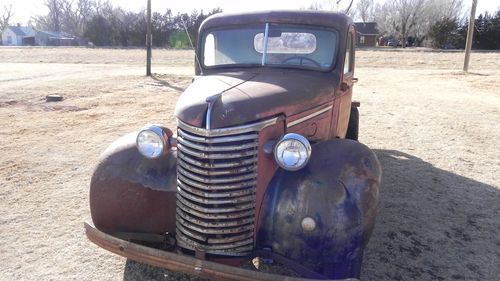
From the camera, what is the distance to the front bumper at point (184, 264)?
2.63 metres

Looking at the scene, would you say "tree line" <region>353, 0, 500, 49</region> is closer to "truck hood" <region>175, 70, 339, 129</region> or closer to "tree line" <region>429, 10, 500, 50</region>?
"tree line" <region>429, 10, 500, 50</region>

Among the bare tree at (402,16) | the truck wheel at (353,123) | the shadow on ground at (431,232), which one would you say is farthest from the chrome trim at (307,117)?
the bare tree at (402,16)

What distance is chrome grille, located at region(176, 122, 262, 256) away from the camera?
280cm

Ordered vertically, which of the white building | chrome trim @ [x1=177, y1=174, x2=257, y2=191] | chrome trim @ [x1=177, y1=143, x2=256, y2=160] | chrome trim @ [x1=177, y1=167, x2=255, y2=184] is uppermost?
the white building

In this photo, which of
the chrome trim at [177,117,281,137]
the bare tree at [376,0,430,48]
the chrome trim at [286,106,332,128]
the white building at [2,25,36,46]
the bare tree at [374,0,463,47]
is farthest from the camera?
the white building at [2,25,36,46]

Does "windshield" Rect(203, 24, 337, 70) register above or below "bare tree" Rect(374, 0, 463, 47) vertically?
below

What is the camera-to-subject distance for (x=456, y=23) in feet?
152

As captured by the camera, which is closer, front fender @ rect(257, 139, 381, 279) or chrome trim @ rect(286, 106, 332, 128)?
front fender @ rect(257, 139, 381, 279)

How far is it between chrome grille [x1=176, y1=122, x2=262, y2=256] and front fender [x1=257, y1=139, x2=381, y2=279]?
16 cm

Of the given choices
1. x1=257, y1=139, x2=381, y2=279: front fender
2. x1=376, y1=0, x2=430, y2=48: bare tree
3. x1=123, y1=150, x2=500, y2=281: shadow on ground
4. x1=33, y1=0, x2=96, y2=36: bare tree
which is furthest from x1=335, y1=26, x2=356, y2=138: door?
x1=33, y1=0, x2=96, y2=36: bare tree

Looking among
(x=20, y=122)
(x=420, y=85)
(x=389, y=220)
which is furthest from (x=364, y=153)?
(x=420, y=85)

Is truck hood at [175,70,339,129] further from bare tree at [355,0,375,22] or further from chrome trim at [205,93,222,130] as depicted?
bare tree at [355,0,375,22]

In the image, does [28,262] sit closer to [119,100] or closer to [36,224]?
[36,224]

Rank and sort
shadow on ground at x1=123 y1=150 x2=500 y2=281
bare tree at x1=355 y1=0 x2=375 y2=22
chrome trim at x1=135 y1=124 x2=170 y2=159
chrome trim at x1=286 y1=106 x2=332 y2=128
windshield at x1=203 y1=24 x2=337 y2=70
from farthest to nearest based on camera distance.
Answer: bare tree at x1=355 y1=0 x2=375 y2=22
windshield at x1=203 y1=24 x2=337 y2=70
shadow on ground at x1=123 y1=150 x2=500 y2=281
chrome trim at x1=286 y1=106 x2=332 y2=128
chrome trim at x1=135 y1=124 x2=170 y2=159
